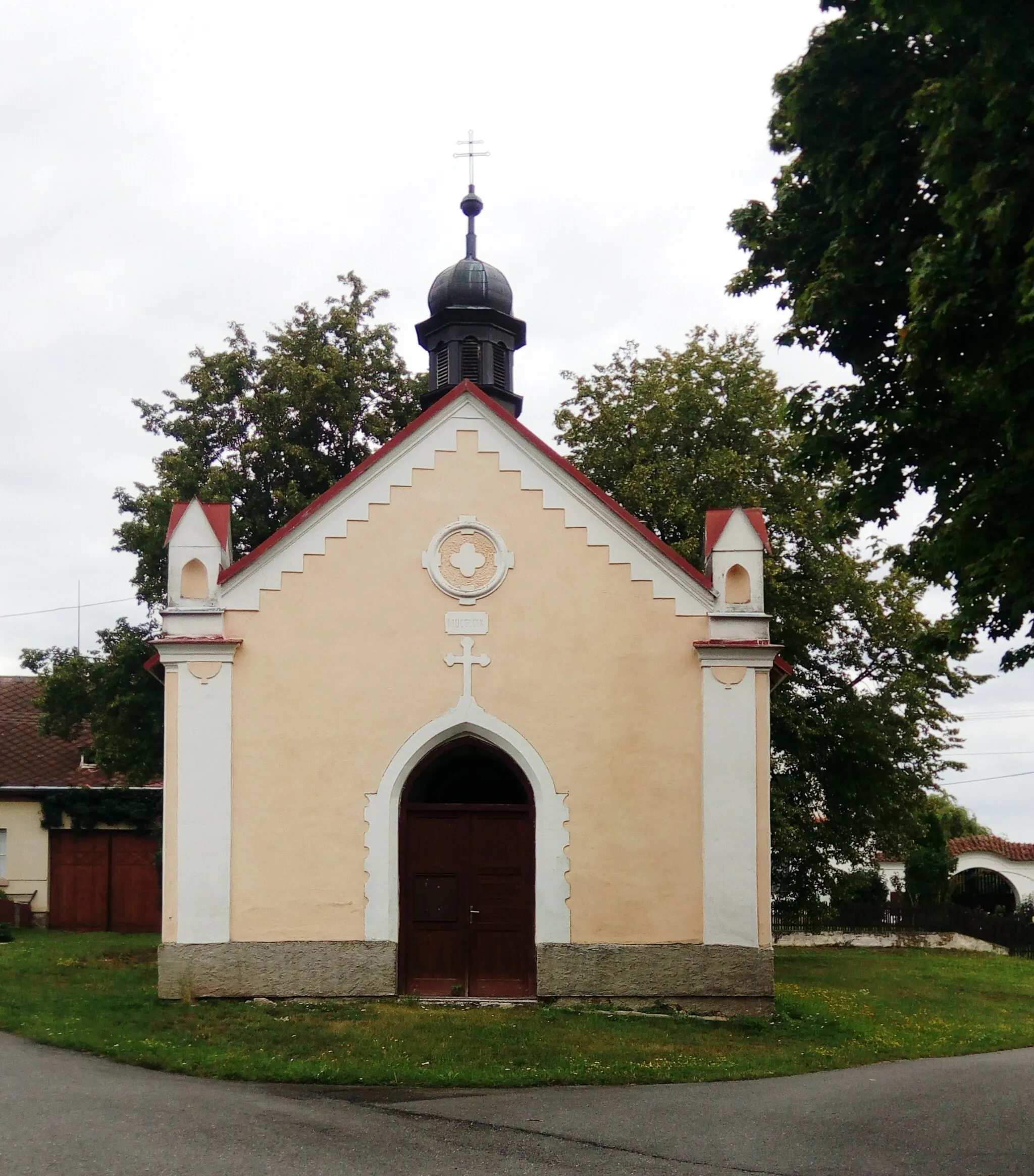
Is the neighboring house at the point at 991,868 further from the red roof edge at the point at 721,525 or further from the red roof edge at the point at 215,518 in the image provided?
the red roof edge at the point at 215,518

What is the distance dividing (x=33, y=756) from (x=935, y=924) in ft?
74.8

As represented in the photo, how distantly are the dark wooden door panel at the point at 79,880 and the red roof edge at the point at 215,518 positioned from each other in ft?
54.2

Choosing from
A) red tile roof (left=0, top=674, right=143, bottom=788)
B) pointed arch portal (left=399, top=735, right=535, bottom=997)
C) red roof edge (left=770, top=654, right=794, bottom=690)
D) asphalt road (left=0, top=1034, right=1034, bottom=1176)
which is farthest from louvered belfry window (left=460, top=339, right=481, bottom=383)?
red tile roof (left=0, top=674, right=143, bottom=788)

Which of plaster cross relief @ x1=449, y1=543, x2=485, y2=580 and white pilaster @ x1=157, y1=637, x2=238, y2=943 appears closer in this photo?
white pilaster @ x1=157, y1=637, x2=238, y2=943

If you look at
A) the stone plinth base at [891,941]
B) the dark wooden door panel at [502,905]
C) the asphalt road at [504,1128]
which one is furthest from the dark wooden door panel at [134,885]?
the asphalt road at [504,1128]

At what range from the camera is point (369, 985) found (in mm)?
15555

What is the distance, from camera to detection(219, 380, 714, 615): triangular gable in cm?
1623

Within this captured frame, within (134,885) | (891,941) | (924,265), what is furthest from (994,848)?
(924,265)

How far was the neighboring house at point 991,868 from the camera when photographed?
44.9 metres

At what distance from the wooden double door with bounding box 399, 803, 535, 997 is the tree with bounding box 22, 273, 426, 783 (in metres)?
10.2

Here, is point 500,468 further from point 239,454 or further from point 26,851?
point 26,851

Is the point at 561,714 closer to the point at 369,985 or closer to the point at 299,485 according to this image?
the point at 369,985

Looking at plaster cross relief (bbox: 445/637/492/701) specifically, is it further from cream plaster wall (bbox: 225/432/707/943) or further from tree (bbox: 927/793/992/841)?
tree (bbox: 927/793/992/841)

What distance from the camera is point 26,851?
99.9ft
